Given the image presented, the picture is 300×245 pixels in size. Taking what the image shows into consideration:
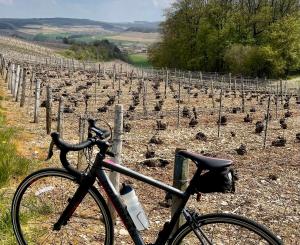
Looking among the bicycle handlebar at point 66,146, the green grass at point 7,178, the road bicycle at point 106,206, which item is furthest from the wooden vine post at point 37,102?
the bicycle handlebar at point 66,146

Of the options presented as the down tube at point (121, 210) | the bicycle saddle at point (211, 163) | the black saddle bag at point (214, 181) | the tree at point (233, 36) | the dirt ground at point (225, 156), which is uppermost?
the tree at point (233, 36)

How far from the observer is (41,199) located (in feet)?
17.9

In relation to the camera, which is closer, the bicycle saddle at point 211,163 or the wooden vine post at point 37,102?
the bicycle saddle at point 211,163

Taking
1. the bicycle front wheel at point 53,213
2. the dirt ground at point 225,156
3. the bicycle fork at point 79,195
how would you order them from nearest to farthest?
the bicycle fork at point 79,195 < the bicycle front wheel at point 53,213 < the dirt ground at point 225,156

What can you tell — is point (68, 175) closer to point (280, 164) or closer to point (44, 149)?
point (44, 149)

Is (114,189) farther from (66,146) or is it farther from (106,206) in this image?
(66,146)

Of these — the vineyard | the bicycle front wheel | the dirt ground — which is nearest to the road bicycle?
the bicycle front wheel

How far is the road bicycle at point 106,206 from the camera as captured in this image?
3.52 metres

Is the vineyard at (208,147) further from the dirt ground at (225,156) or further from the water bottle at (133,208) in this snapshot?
the water bottle at (133,208)

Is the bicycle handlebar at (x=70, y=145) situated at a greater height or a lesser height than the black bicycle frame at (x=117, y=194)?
greater

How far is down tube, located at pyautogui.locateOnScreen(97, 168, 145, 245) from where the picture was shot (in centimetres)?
384

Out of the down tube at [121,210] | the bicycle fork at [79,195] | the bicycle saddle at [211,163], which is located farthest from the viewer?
the bicycle fork at [79,195]

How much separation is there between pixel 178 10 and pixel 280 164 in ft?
189

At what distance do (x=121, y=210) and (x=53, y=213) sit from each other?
1.83 m
